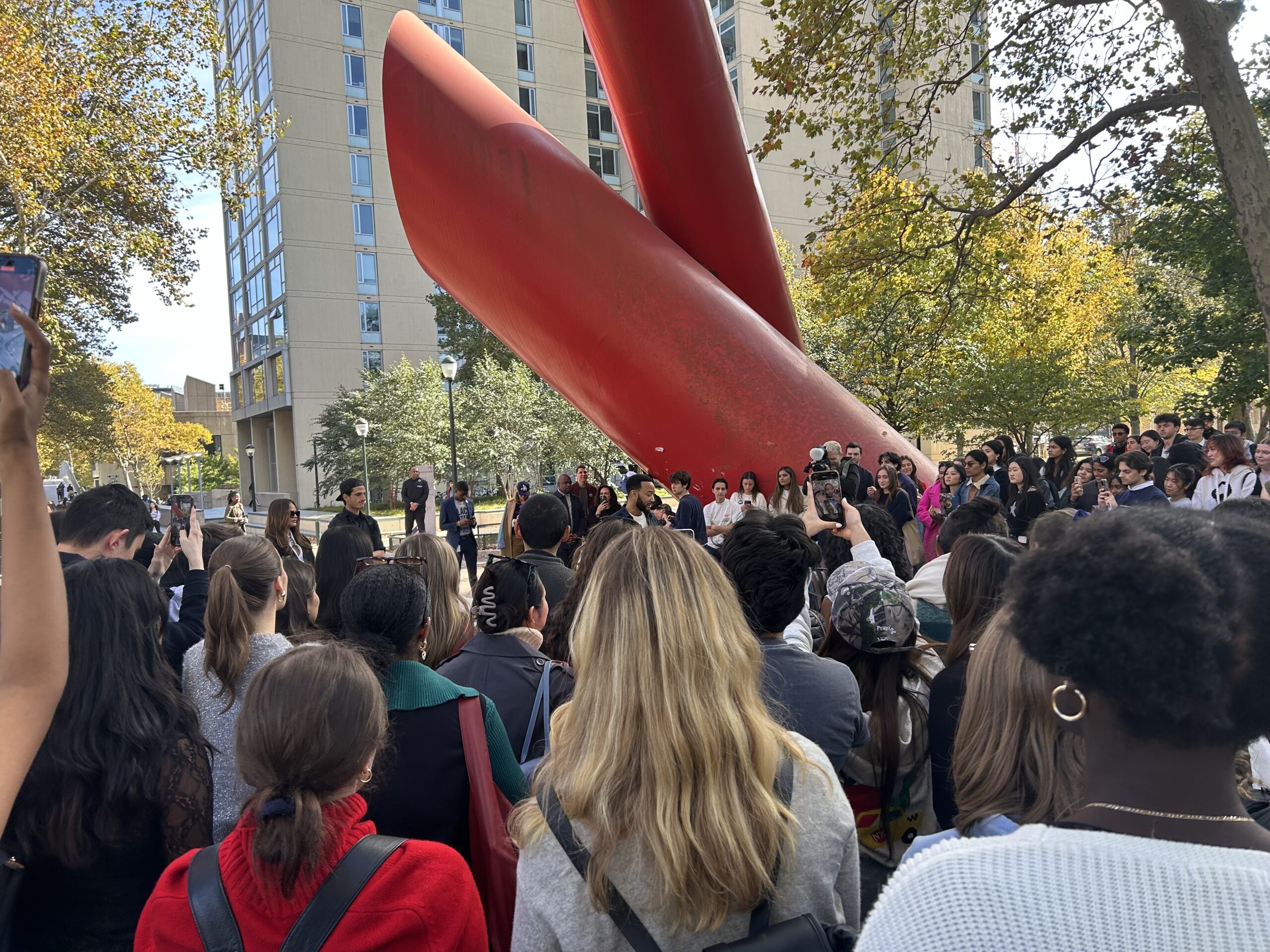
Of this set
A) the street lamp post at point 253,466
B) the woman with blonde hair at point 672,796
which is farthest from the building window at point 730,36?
the woman with blonde hair at point 672,796

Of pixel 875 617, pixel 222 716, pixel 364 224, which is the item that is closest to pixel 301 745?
pixel 222 716

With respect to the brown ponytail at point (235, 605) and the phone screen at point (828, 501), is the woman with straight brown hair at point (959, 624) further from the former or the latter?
the brown ponytail at point (235, 605)

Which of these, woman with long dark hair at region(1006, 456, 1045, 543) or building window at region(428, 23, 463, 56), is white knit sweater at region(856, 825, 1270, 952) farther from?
building window at region(428, 23, 463, 56)

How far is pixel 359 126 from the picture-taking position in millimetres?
40000

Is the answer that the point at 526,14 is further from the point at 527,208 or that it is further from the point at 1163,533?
the point at 1163,533

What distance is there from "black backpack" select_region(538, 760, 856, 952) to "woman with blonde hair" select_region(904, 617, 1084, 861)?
0.41 meters

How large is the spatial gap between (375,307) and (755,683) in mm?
42125

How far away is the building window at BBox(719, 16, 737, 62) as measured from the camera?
Result: 121ft

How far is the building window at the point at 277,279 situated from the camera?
129 feet

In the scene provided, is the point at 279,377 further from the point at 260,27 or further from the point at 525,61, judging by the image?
the point at 525,61

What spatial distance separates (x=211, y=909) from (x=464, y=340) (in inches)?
1621

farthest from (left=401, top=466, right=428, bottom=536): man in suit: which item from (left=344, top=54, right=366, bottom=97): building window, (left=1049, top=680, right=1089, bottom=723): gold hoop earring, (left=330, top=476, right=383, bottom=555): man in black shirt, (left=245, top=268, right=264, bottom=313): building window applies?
(left=245, top=268, right=264, bottom=313): building window

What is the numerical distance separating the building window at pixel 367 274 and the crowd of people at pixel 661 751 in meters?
40.3

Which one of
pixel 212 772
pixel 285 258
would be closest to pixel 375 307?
pixel 285 258
